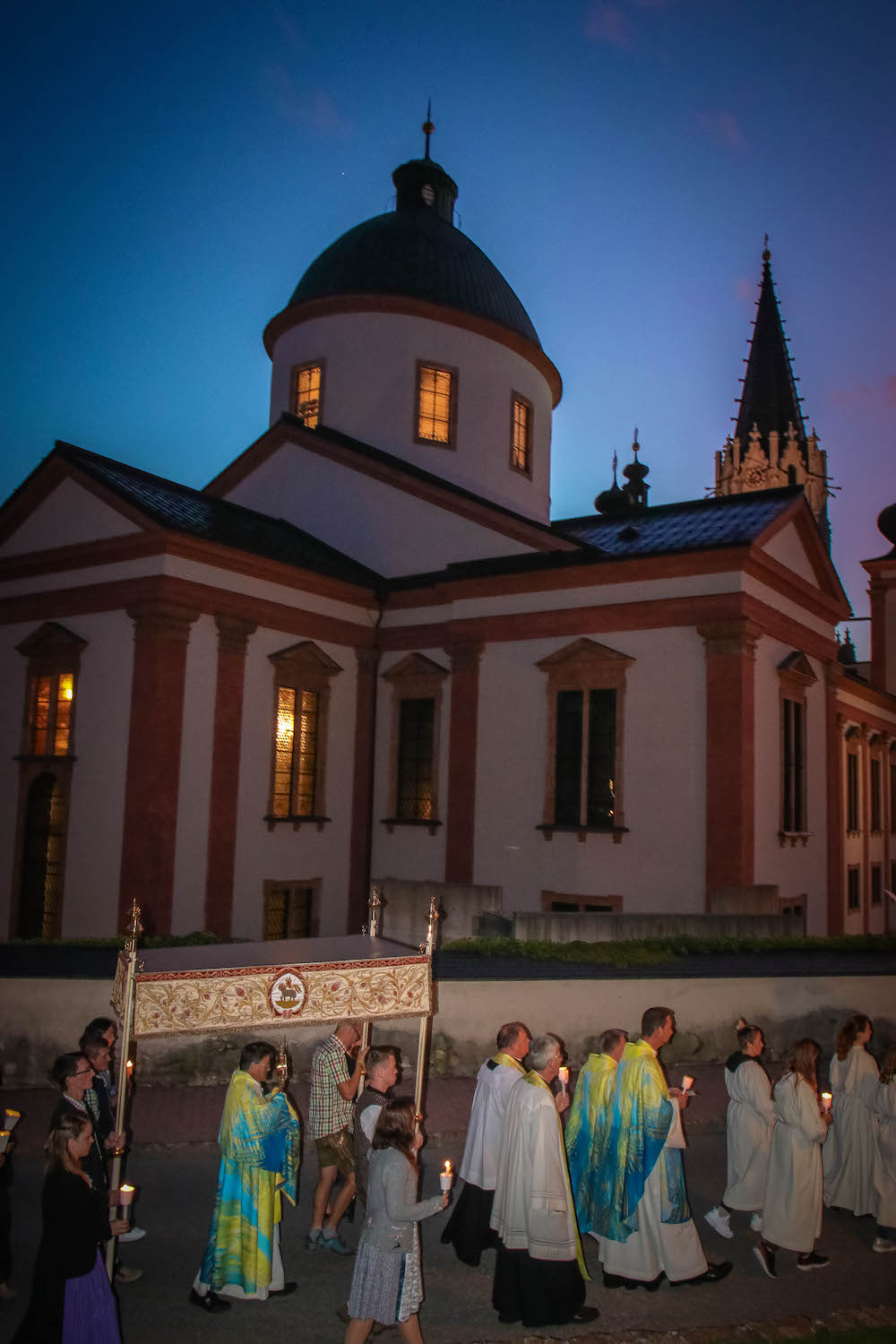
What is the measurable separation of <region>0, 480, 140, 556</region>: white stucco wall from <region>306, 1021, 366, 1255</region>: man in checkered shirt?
41.1 feet

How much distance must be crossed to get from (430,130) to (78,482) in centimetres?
1756

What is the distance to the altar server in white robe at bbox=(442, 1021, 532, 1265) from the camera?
7.46 metres

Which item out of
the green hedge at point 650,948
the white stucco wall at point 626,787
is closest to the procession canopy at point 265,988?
the green hedge at point 650,948

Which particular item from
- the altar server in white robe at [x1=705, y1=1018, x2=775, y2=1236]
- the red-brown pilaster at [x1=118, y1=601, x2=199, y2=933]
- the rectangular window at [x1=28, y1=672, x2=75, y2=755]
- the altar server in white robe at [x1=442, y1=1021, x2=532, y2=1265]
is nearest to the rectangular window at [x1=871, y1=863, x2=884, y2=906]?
the red-brown pilaster at [x1=118, y1=601, x2=199, y2=933]

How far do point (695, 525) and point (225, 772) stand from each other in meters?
9.84

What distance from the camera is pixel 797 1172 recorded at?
7.60 metres

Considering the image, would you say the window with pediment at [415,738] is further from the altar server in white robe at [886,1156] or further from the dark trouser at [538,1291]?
the dark trouser at [538,1291]

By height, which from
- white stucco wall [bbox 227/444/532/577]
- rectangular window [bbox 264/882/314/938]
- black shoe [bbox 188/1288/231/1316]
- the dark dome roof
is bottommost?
black shoe [bbox 188/1288/231/1316]

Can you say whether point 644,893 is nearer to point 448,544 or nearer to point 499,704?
point 499,704

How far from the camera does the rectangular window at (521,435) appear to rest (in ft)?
84.1

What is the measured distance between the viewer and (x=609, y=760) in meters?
18.5

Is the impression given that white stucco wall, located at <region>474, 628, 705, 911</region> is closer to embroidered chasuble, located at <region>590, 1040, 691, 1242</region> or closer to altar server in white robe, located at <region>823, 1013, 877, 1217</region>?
altar server in white robe, located at <region>823, 1013, 877, 1217</region>

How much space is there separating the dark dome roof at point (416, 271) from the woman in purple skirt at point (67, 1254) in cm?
2238

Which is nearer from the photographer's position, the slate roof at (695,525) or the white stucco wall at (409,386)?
the slate roof at (695,525)
